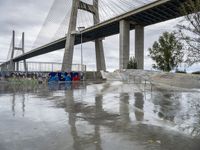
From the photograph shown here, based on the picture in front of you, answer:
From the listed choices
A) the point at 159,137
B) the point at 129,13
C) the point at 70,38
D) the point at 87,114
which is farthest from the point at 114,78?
the point at 159,137

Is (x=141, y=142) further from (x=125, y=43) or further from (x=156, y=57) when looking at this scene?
(x=125, y=43)

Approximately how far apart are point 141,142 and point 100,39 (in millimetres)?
50693

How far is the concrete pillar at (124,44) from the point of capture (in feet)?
145

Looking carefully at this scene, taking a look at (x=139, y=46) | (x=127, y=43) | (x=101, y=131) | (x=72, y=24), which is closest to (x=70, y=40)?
(x=72, y=24)

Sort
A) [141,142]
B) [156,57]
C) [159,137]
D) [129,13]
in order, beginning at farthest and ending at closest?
[129,13], [156,57], [159,137], [141,142]

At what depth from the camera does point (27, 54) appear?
6731cm

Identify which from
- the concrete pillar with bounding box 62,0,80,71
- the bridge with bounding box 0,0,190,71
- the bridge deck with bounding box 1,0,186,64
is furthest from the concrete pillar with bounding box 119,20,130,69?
the concrete pillar with bounding box 62,0,80,71

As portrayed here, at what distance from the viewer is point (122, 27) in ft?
144

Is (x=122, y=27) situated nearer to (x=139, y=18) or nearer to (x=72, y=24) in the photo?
(x=139, y=18)

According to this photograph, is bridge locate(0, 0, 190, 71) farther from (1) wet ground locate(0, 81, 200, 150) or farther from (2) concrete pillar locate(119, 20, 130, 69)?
(1) wet ground locate(0, 81, 200, 150)

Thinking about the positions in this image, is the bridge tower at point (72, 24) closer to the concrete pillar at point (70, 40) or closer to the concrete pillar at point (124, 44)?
the concrete pillar at point (70, 40)

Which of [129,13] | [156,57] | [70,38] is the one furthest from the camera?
[70,38]

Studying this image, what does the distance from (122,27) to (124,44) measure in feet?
9.27

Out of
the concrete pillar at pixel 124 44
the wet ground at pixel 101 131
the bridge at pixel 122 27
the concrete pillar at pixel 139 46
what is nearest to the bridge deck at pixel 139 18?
the bridge at pixel 122 27
